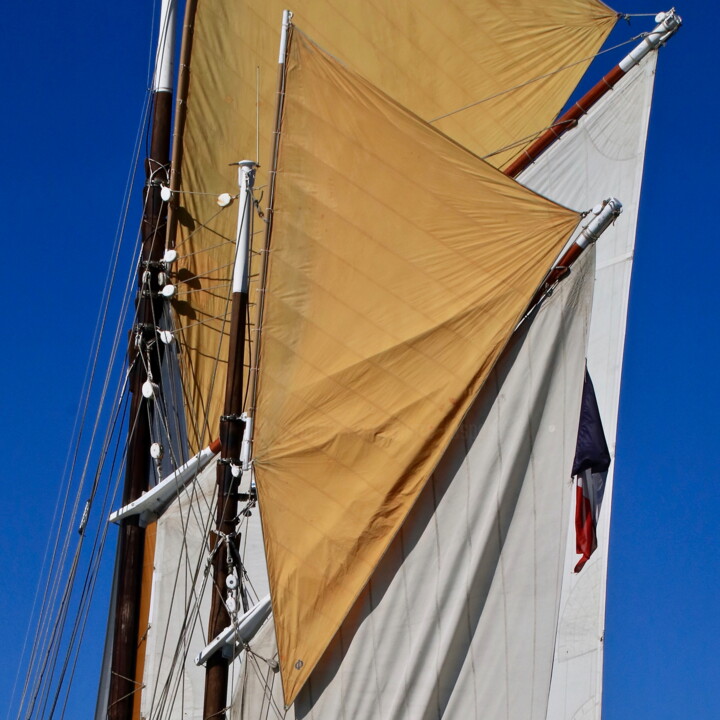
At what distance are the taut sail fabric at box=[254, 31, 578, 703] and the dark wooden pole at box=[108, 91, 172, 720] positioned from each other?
296 cm

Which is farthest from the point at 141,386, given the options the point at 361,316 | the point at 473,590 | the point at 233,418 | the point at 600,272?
the point at 600,272

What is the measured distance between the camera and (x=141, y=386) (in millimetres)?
22547

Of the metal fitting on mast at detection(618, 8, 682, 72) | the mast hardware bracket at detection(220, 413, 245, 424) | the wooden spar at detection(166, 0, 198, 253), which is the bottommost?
the mast hardware bracket at detection(220, 413, 245, 424)

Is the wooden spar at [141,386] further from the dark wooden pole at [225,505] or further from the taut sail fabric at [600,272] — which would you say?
the taut sail fabric at [600,272]

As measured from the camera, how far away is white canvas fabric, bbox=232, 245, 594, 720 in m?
19.4

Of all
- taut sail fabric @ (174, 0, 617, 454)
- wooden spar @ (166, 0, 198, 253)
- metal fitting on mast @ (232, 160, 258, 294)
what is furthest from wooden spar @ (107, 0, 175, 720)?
metal fitting on mast @ (232, 160, 258, 294)

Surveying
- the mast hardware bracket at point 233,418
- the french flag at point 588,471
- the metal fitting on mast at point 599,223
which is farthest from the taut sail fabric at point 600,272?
the mast hardware bracket at point 233,418

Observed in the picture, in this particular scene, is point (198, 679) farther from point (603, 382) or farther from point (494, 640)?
point (603, 382)

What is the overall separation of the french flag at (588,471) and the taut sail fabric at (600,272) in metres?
1.80

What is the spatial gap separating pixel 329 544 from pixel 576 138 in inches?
304

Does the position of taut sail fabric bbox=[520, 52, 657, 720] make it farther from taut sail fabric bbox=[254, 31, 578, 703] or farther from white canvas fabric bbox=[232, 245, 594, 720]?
taut sail fabric bbox=[254, 31, 578, 703]

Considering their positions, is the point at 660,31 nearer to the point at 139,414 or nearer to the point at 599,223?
the point at 599,223

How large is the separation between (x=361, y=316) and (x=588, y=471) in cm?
320

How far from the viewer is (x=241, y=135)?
2417 cm
